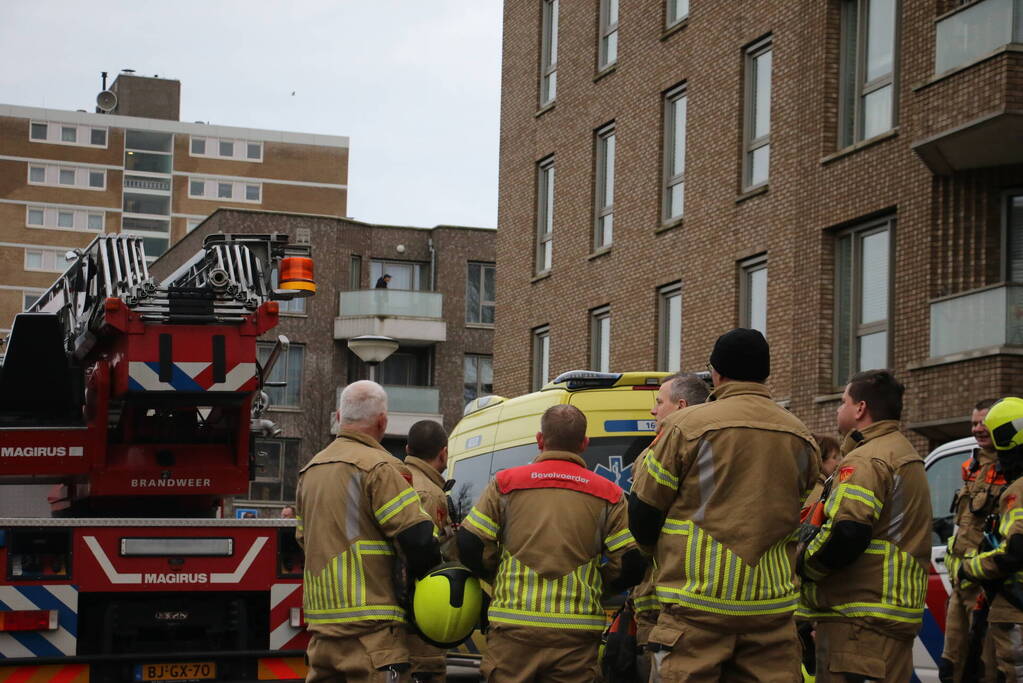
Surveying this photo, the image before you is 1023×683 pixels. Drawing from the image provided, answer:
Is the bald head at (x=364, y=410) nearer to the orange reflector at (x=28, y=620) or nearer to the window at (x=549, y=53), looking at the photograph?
the orange reflector at (x=28, y=620)

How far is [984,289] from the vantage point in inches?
764

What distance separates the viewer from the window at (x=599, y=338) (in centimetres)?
3023

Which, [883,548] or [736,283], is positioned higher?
[736,283]

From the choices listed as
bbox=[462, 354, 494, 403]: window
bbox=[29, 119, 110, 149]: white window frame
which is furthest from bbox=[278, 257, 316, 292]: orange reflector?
bbox=[29, 119, 110, 149]: white window frame

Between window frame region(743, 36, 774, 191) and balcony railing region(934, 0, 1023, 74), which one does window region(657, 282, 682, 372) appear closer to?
window frame region(743, 36, 774, 191)

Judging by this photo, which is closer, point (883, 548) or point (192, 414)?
point (883, 548)

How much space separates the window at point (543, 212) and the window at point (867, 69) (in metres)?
10.5

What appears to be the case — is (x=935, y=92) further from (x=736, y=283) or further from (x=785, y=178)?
(x=736, y=283)

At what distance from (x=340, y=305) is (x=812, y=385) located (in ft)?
110

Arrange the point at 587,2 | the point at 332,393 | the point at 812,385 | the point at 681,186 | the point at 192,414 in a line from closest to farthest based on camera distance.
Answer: the point at 192,414
the point at 812,385
the point at 681,186
the point at 587,2
the point at 332,393

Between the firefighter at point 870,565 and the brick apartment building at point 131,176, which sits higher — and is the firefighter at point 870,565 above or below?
below

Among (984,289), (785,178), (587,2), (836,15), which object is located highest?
(587,2)

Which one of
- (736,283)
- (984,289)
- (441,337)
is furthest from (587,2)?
(441,337)

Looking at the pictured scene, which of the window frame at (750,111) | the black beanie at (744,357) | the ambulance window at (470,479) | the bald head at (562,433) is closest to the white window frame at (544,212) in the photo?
→ the window frame at (750,111)
